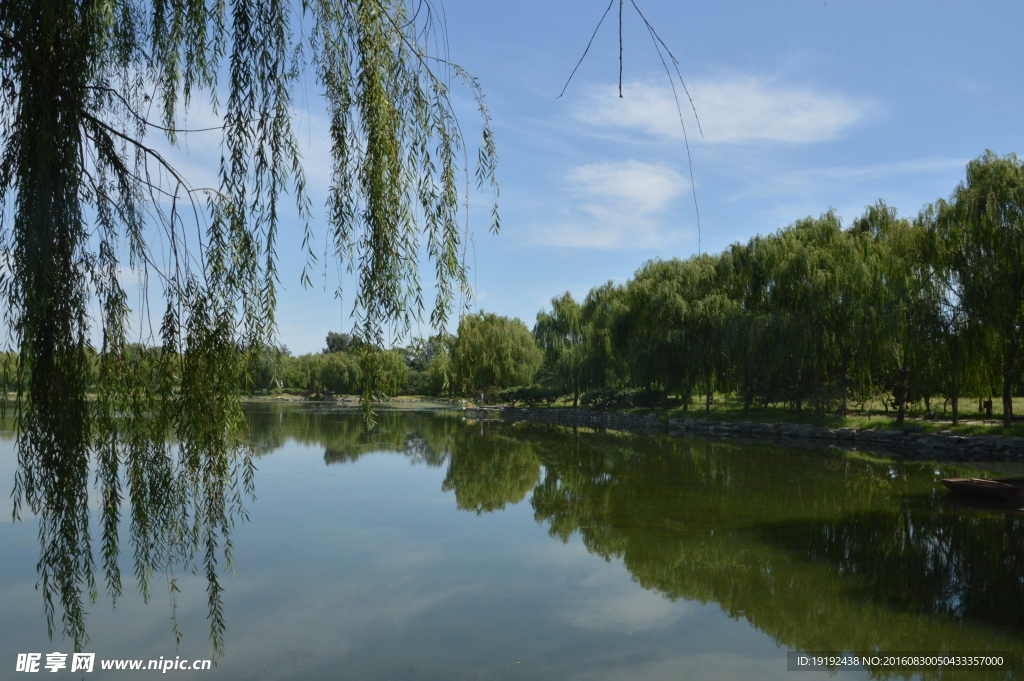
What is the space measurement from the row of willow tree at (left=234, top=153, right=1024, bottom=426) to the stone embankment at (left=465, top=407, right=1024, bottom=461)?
849 millimetres

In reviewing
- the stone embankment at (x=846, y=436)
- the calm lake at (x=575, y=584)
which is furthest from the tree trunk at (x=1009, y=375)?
the calm lake at (x=575, y=584)

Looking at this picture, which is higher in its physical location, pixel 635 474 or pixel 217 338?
pixel 217 338

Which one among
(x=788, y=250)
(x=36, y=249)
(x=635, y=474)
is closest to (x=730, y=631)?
(x=36, y=249)

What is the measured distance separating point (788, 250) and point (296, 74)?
63.0 ft

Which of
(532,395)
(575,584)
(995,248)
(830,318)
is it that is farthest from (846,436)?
(532,395)

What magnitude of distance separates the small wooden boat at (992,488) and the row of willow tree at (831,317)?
575 centimetres

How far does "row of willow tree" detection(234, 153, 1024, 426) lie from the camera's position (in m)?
13.8

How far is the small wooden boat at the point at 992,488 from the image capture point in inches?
344

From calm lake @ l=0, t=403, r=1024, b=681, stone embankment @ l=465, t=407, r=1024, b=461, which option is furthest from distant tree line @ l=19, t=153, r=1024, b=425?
calm lake @ l=0, t=403, r=1024, b=681

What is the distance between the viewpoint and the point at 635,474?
464 inches

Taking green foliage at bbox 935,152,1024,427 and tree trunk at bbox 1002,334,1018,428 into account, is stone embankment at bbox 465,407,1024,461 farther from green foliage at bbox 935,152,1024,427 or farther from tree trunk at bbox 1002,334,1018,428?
green foliage at bbox 935,152,1024,427

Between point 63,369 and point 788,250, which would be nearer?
point 63,369

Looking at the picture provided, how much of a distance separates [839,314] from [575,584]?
46.7ft

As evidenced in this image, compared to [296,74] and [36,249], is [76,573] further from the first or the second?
[296,74]
